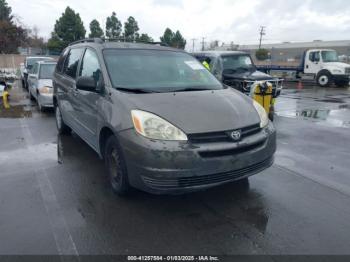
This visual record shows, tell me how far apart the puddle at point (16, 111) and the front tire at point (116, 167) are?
20.2ft

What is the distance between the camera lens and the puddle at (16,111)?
904 cm

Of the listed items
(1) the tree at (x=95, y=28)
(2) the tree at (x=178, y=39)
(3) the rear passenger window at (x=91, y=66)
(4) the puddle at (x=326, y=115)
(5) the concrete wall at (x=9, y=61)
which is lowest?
(4) the puddle at (x=326, y=115)

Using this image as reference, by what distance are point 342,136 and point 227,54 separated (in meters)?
5.66

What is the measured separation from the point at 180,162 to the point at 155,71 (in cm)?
172

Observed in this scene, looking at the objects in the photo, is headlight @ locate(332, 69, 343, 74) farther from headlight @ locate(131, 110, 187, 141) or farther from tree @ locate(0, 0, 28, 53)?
tree @ locate(0, 0, 28, 53)

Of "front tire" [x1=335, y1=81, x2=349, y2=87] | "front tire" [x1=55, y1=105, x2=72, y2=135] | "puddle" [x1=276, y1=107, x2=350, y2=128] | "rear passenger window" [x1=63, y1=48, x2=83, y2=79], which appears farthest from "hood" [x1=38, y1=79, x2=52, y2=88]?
"front tire" [x1=335, y1=81, x2=349, y2=87]

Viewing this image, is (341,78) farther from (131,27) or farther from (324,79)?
(131,27)

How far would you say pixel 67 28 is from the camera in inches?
1829

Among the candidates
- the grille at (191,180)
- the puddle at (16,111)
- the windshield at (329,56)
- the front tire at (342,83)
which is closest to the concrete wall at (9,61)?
the puddle at (16,111)

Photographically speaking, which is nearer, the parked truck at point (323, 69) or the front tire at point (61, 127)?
the front tire at point (61, 127)

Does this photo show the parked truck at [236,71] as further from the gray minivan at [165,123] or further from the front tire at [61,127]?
the gray minivan at [165,123]

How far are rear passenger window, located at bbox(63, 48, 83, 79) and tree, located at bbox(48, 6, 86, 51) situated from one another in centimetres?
4377

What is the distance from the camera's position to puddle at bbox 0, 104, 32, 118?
29.7ft

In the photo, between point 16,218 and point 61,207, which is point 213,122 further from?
point 16,218
